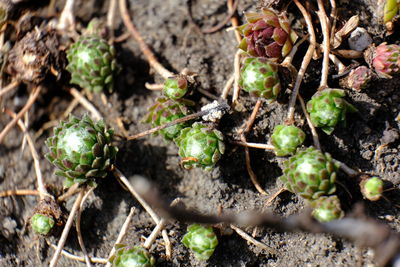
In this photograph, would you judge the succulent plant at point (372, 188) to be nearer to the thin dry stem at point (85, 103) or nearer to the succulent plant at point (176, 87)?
the succulent plant at point (176, 87)

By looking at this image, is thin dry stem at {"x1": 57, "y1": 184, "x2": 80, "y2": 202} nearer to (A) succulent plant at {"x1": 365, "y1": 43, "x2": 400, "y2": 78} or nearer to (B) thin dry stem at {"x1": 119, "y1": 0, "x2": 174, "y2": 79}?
(B) thin dry stem at {"x1": 119, "y1": 0, "x2": 174, "y2": 79}

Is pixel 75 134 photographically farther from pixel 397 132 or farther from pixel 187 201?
pixel 397 132

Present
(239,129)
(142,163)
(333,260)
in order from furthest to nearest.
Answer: (142,163), (239,129), (333,260)

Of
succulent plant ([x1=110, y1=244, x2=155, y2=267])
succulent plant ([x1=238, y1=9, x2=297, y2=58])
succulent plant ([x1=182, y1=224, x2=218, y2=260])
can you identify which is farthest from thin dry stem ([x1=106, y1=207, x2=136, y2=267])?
succulent plant ([x1=238, y1=9, x2=297, y2=58])

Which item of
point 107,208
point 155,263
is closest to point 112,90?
point 107,208

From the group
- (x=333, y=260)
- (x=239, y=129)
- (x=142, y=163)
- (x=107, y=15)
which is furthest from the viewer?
(x=107, y=15)
